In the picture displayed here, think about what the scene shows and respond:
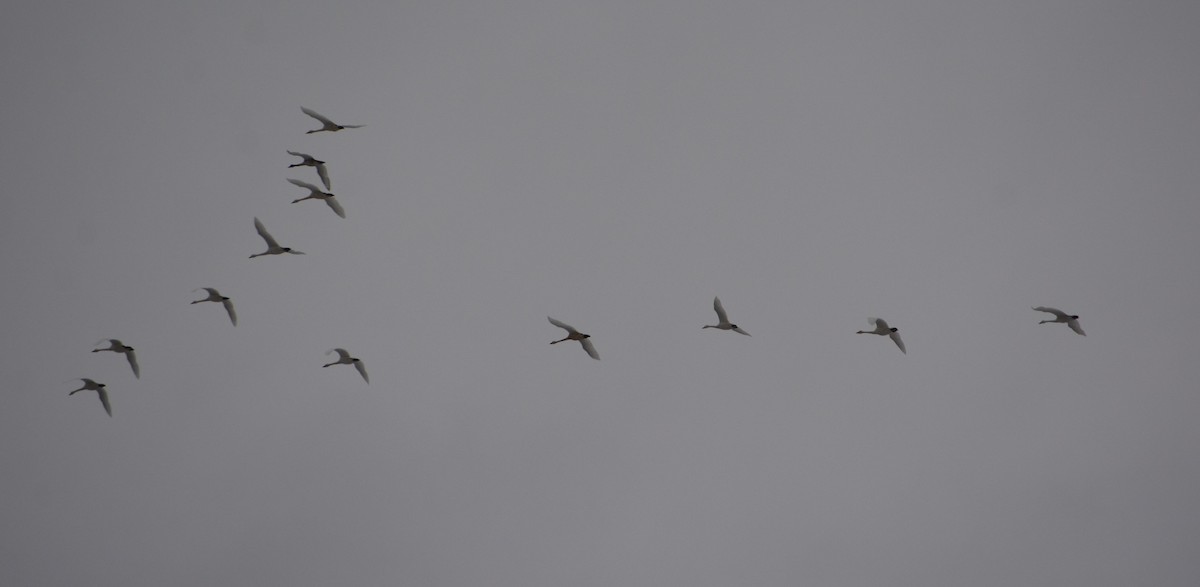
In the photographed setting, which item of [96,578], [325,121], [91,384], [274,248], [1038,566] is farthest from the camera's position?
[1038,566]

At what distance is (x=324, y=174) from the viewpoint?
56438 mm

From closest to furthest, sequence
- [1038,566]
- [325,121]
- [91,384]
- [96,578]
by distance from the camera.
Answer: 1. [325,121]
2. [91,384]
3. [96,578]
4. [1038,566]

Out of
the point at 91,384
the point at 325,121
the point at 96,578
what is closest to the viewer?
the point at 325,121

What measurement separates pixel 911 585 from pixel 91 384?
373 ft

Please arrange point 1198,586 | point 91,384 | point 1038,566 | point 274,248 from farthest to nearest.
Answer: point 1198,586 → point 1038,566 → point 91,384 → point 274,248

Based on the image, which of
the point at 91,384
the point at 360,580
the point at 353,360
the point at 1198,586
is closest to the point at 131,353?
the point at 91,384

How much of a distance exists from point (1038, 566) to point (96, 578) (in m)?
104

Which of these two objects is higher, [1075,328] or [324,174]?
[324,174]

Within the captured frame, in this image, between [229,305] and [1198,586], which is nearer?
[229,305]

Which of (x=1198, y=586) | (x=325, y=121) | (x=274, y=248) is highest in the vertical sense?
(x=325, y=121)

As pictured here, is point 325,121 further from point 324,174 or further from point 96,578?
point 96,578

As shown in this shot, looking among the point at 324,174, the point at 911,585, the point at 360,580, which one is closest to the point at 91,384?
the point at 324,174

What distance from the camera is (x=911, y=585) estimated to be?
510ft

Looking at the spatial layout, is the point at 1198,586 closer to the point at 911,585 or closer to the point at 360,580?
the point at 911,585
